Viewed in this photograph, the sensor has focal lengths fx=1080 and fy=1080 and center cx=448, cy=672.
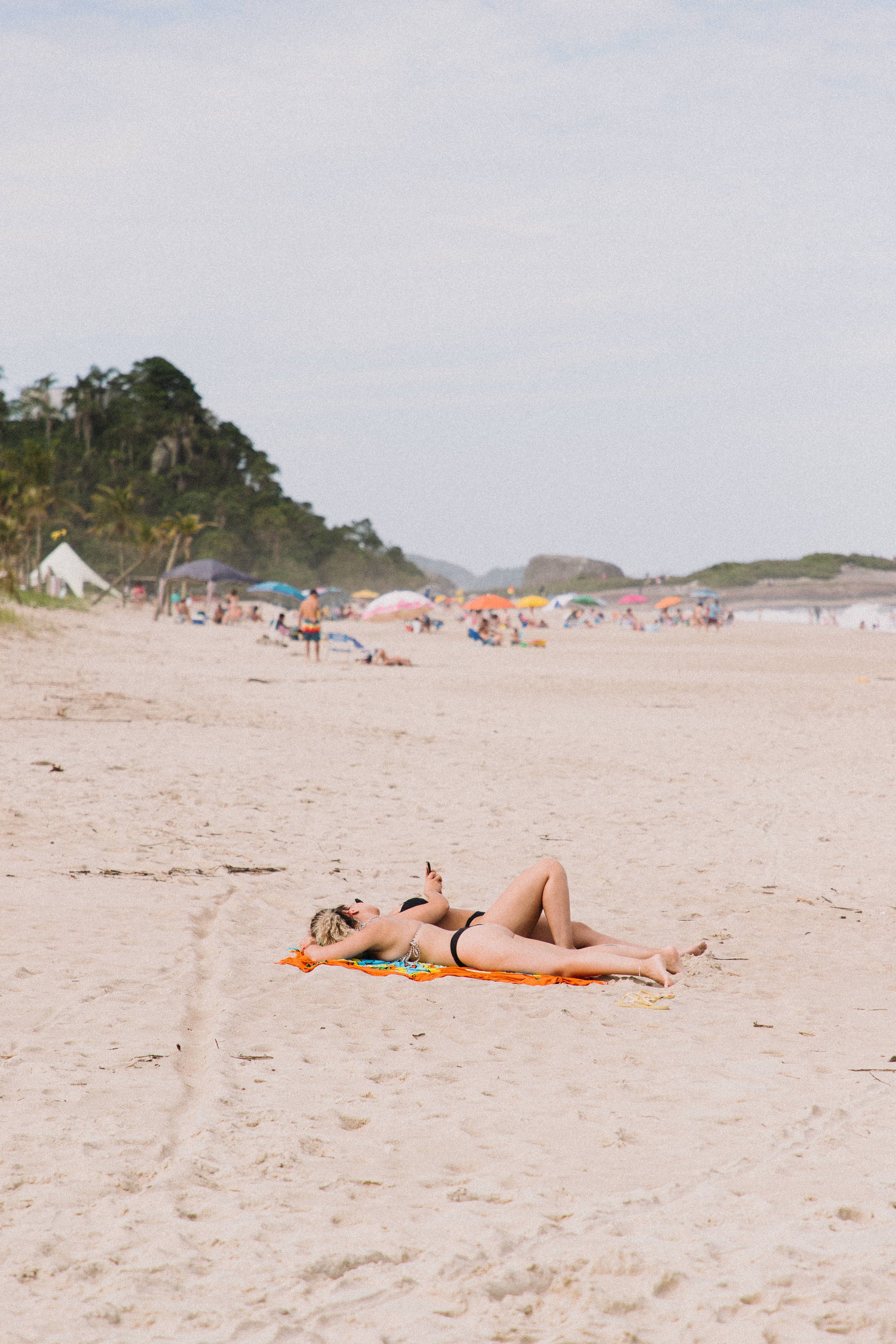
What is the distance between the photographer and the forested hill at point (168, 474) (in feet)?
230

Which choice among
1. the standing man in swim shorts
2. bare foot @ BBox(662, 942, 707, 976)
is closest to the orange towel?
bare foot @ BBox(662, 942, 707, 976)

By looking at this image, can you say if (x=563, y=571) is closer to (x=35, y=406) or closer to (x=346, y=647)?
(x=35, y=406)

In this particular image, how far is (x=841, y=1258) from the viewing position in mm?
2309

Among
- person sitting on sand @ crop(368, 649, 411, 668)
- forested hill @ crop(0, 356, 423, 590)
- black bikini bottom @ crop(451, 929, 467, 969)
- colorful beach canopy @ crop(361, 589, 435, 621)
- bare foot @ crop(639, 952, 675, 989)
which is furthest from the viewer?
forested hill @ crop(0, 356, 423, 590)

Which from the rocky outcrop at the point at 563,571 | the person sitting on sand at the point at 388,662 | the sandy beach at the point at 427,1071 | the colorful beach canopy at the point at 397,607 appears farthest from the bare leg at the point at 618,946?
the rocky outcrop at the point at 563,571

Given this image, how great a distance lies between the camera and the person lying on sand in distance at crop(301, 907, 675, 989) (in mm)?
4504

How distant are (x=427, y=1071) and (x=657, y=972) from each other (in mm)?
1375

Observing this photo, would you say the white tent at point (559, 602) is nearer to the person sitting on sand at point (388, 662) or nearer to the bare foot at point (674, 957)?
the person sitting on sand at point (388, 662)

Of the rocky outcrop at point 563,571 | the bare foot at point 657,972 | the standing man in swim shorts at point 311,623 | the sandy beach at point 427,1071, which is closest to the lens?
the sandy beach at point 427,1071

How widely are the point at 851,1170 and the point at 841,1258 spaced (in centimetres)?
48

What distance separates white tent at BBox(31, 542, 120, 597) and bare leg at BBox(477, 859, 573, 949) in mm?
43498

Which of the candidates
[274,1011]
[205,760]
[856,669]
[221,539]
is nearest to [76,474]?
[221,539]

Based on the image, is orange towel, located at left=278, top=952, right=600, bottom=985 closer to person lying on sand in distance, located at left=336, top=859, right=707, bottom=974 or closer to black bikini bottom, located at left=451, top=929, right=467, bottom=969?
black bikini bottom, located at left=451, top=929, right=467, bottom=969

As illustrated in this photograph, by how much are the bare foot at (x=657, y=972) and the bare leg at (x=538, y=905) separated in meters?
0.36
